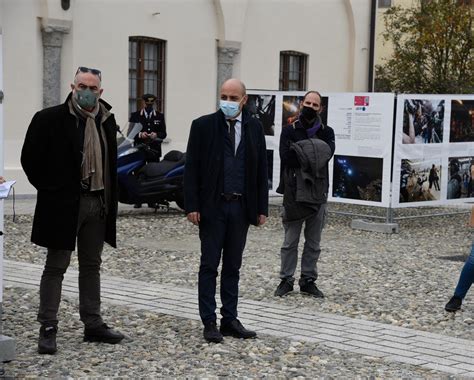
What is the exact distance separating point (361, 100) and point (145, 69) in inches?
254

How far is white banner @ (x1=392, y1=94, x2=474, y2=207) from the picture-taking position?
14.1 metres

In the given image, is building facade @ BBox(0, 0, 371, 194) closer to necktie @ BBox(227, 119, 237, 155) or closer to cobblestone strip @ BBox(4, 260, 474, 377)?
cobblestone strip @ BBox(4, 260, 474, 377)

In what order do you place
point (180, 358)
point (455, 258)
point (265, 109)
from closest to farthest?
point (180, 358) < point (455, 258) < point (265, 109)

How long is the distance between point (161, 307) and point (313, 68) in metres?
15.4

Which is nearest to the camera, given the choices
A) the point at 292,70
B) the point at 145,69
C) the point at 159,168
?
the point at 159,168

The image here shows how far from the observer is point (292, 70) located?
22766mm

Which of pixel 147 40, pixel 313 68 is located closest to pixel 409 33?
pixel 313 68

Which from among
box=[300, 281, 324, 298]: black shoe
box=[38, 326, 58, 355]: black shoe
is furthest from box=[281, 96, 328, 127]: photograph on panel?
box=[38, 326, 58, 355]: black shoe

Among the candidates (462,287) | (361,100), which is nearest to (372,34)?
(361,100)

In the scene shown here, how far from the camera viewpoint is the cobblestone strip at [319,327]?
6.79 m

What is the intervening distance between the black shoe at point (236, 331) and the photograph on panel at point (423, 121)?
752cm

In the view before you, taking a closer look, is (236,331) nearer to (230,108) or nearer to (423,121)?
(230,108)

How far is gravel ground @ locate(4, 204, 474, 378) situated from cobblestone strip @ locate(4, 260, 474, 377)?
0.19 meters

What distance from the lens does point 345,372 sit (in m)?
6.32
